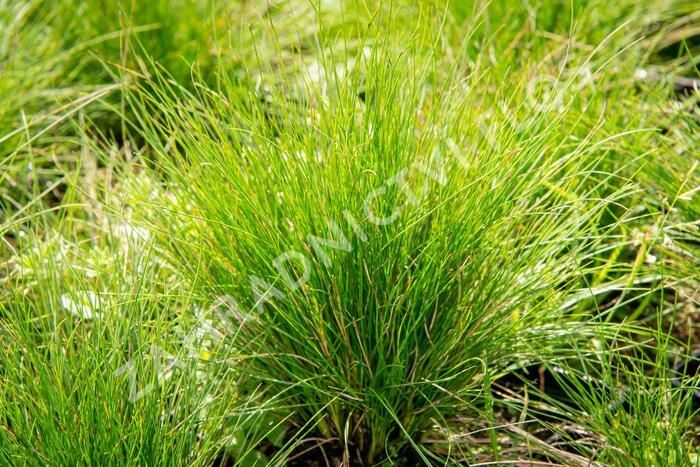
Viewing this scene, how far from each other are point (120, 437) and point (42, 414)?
120 millimetres

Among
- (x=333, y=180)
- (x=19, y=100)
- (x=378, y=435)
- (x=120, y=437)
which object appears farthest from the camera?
(x=19, y=100)

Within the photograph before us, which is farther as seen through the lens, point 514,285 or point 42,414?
point 514,285

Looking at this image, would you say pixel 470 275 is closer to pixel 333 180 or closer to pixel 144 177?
pixel 333 180

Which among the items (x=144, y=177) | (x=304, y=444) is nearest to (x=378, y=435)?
(x=304, y=444)

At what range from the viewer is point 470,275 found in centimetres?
132

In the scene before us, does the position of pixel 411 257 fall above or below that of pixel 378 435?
above

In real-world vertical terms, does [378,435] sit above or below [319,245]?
below

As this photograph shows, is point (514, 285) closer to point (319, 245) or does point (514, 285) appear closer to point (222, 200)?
point (319, 245)

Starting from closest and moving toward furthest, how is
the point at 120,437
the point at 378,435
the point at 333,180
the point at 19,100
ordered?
the point at 120,437 → the point at 333,180 → the point at 378,435 → the point at 19,100

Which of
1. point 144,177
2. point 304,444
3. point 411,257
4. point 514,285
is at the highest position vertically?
point 144,177

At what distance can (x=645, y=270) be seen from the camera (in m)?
1.46

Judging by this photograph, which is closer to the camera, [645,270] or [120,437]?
[120,437]

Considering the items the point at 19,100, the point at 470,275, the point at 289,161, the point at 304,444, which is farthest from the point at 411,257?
the point at 19,100

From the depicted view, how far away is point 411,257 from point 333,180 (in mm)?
190
